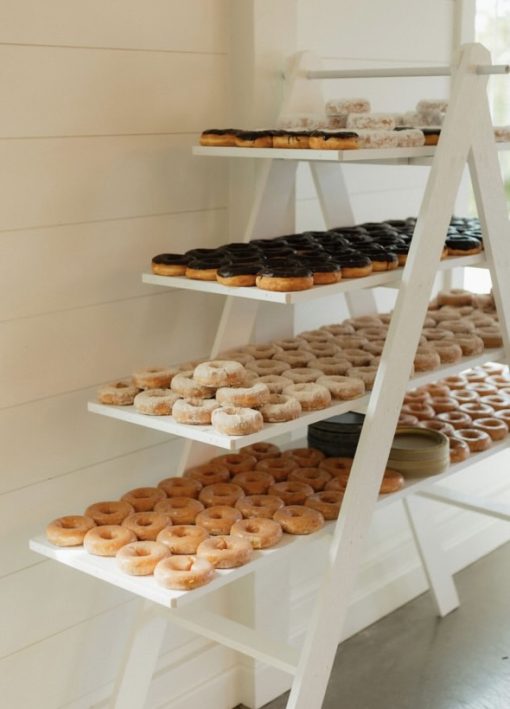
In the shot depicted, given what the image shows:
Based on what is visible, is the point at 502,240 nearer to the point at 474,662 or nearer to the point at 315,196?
the point at 315,196

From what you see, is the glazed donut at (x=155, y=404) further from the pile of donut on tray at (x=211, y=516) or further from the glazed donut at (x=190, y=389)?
the pile of donut on tray at (x=211, y=516)

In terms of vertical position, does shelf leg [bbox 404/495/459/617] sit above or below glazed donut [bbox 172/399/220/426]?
below

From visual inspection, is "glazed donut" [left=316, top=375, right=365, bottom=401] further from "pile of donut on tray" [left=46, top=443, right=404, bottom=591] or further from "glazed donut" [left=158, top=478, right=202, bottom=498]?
"glazed donut" [left=158, top=478, right=202, bottom=498]

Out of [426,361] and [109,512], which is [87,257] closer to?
[109,512]

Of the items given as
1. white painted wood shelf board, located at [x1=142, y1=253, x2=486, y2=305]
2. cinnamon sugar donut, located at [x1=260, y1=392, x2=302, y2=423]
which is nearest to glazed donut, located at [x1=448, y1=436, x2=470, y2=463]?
white painted wood shelf board, located at [x1=142, y1=253, x2=486, y2=305]

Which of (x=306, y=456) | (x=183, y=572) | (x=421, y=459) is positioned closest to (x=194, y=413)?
(x=183, y=572)

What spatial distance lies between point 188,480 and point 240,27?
106 cm

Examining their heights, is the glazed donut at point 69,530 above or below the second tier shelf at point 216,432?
below

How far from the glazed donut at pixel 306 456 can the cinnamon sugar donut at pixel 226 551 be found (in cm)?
48

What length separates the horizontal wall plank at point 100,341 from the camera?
2088mm

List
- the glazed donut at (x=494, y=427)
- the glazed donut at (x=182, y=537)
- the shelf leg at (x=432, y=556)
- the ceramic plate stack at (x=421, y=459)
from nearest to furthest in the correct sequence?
the glazed donut at (x=182, y=537) → the ceramic plate stack at (x=421, y=459) → the glazed donut at (x=494, y=427) → the shelf leg at (x=432, y=556)

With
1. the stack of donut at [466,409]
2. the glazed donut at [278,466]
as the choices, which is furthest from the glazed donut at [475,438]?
the glazed donut at [278,466]

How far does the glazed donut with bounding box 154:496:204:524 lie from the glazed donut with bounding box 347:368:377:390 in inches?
17.0

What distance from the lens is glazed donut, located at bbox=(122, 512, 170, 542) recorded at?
1957mm
